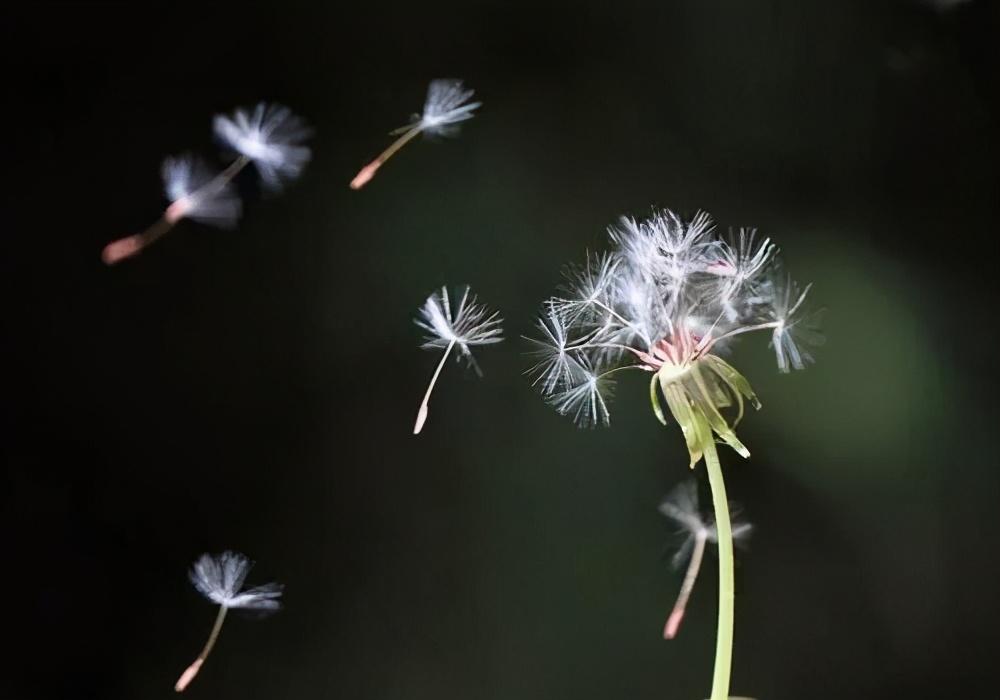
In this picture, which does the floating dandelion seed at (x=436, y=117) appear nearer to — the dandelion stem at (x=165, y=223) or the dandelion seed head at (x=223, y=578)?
the dandelion stem at (x=165, y=223)

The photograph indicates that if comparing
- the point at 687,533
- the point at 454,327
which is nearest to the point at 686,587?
the point at 687,533

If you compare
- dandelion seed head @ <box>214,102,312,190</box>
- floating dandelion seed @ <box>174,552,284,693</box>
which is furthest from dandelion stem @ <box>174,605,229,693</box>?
dandelion seed head @ <box>214,102,312,190</box>

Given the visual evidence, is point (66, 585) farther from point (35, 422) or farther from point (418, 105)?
point (418, 105)

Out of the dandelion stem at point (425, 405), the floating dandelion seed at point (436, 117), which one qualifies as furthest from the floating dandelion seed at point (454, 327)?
the floating dandelion seed at point (436, 117)

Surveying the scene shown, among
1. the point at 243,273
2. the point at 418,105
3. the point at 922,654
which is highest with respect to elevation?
the point at 418,105

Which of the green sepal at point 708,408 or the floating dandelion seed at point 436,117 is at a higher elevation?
the floating dandelion seed at point 436,117

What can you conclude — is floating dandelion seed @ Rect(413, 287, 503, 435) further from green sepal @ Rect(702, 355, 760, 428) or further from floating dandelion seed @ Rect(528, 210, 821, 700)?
green sepal @ Rect(702, 355, 760, 428)

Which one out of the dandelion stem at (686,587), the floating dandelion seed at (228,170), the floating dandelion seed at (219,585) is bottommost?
the floating dandelion seed at (219,585)

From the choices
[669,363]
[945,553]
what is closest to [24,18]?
[669,363]
